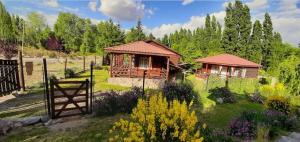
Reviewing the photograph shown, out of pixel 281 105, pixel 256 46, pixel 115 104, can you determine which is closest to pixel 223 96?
pixel 281 105

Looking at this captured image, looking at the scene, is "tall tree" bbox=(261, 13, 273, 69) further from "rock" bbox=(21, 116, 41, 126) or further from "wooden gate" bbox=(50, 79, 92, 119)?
"rock" bbox=(21, 116, 41, 126)

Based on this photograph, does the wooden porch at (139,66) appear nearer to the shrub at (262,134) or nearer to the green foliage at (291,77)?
the green foliage at (291,77)

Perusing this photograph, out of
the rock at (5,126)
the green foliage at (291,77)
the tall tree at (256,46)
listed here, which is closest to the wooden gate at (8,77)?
the rock at (5,126)

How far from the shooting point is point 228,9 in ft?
148

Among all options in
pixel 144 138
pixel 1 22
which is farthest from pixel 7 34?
pixel 144 138

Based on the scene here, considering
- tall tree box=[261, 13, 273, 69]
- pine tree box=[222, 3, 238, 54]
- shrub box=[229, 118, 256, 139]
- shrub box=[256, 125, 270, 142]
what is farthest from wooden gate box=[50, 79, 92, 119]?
tall tree box=[261, 13, 273, 69]

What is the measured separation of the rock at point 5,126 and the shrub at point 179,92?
606cm

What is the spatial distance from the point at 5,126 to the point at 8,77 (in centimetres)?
600

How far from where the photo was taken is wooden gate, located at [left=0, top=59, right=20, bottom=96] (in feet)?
38.5

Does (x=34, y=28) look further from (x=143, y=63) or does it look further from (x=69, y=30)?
(x=143, y=63)

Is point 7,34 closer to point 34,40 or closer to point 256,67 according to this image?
point 34,40

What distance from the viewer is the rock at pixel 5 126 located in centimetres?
699

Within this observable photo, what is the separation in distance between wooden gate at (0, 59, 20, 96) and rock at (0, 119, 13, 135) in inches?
203

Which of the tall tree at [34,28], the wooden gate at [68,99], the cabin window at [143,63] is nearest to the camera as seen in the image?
the wooden gate at [68,99]
